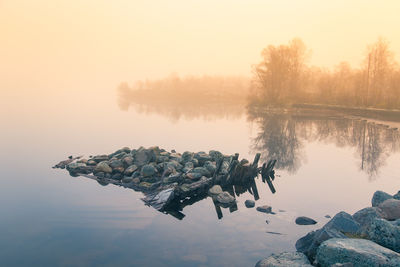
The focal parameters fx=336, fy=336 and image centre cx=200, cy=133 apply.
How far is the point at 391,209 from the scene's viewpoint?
11891 millimetres

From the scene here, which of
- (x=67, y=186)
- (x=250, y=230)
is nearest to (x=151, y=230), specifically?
(x=250, y=230)

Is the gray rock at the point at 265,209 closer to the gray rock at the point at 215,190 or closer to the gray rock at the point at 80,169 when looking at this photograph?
the gray rock at the point at 215,190

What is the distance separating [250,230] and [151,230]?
3666mm

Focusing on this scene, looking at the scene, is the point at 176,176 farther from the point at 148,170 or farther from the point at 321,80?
the point at 321,80

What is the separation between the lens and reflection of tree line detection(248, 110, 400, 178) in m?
26.2

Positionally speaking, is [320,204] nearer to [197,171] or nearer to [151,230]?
[197,171]

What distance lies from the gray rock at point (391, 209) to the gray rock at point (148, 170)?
420 inches

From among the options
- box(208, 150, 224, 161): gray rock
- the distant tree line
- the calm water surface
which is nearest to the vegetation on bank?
the distant tree line

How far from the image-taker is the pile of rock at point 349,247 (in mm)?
7750

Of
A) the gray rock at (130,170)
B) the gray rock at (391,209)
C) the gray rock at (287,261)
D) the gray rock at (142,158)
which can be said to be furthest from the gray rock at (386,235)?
the gray rock at (142,158)

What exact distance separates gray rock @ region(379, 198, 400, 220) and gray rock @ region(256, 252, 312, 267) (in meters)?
4.53

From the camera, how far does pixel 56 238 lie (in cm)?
1173

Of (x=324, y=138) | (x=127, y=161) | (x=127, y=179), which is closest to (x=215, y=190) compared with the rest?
(x=127, y=179)

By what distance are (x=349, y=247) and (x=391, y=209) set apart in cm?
496
